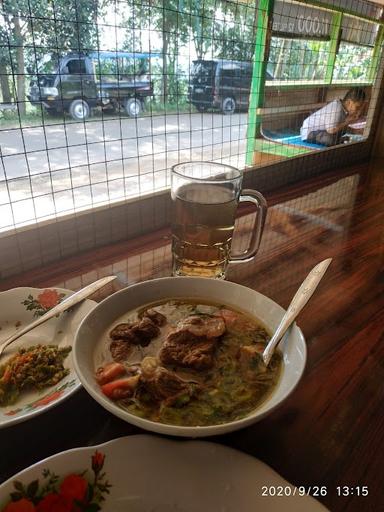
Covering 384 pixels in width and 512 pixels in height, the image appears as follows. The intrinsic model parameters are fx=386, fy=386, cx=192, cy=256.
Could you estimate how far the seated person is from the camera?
216cm

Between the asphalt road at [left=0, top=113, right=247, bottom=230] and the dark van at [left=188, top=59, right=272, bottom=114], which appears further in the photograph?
the dark van at [left=188, top=59, right=272, bottom=114]

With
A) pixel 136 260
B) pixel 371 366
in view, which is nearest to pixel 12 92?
pixel 136 260

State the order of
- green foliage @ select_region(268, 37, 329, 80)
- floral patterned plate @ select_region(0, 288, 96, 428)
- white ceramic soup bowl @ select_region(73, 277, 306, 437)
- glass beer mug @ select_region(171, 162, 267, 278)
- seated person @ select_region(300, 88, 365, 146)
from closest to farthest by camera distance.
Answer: white ceramic soup bowl @ select_region(73, 277, 306, 437) < floral patterned plate @ select_region(0, 288, 96, 428) < glass beer mug @ select_region(171, 162, 267, 278) < green foliage @ select_region(268, 37, 329, 80) < seated person @ select_region(300, 88, 365, 146)

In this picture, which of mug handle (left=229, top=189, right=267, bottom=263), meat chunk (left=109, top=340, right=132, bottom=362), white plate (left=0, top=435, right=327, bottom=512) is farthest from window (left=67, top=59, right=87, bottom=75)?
white plate (left=0, top=435, right=327, bottom=512)

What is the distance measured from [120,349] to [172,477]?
0.63 feet

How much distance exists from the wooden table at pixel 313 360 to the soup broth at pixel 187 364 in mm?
83

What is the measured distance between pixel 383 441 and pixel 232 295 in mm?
317

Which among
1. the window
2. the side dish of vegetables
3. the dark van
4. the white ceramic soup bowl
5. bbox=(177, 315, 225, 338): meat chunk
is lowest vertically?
the side dish of vegetables

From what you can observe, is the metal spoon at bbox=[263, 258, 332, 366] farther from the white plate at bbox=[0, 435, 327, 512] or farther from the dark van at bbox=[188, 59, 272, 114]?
the dark van at bbox=[188, 59, 272, 114]

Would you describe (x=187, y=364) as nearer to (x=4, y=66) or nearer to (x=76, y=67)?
(x=4, y=66)

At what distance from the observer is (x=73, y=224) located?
111 centimetres

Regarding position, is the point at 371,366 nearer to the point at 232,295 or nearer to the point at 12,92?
the point at 232,295

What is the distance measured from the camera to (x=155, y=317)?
656mm

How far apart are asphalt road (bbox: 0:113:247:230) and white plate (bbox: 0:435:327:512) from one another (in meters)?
0.74
